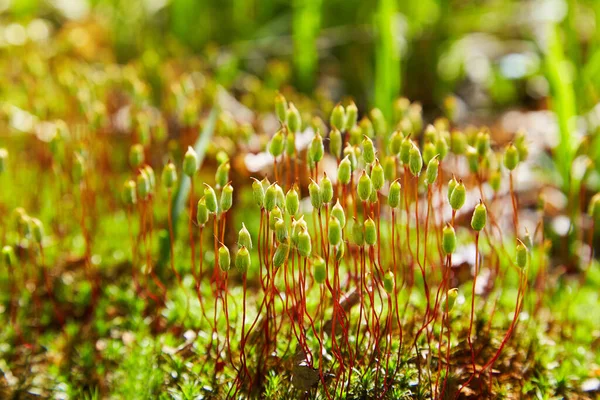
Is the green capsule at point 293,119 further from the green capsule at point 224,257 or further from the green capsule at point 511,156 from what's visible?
the green capsule at point 511,156

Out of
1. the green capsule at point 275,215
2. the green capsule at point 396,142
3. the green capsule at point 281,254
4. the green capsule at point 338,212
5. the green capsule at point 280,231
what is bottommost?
the green capsule at point 281,254

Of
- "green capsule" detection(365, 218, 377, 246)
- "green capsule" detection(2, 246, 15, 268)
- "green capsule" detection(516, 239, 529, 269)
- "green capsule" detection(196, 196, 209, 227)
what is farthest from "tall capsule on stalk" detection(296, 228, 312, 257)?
"green capsule" detection(2, 246, 15, 268)

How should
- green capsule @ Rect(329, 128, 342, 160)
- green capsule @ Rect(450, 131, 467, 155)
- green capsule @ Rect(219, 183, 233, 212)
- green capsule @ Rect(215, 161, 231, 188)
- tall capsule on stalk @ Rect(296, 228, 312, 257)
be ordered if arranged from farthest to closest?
green capsule @ Rect(450, 131, 467, 155) < green capsule @ Rect(329, 128, 342, 160) < green capsule @ Rect(215, 161, 231, 188) < green capsule @ Rect(219, 183, 233, 212) < tall capsule on stalk @ Rect(296, 228, 312, 257)

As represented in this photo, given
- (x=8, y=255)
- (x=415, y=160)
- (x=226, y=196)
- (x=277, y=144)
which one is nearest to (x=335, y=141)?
(x=277, y=144)

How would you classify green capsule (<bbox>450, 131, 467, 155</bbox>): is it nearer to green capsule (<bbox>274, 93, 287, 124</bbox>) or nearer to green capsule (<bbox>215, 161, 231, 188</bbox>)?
green capsule (<bbox>274, 93, 287, 124</bbox>)

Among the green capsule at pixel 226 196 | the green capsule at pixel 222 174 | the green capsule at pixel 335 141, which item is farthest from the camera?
the green capsule at pixel 335 141

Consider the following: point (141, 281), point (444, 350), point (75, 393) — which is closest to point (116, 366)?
point (75, 393)

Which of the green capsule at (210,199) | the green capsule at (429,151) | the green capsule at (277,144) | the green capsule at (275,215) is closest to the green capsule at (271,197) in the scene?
the green capsule at (275,215)
